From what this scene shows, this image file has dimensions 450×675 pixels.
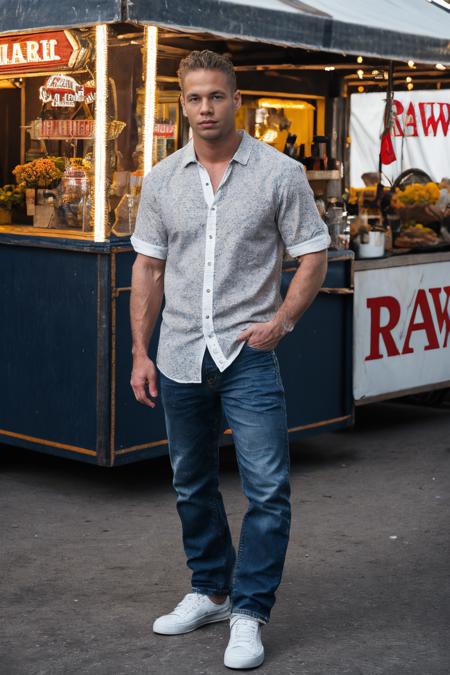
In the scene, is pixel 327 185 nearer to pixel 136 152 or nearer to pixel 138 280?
pixel 136 152

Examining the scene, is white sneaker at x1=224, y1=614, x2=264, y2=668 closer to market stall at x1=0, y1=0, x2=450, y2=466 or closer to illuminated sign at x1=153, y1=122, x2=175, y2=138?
market stall at x1=0, y1=0, x2=450, y2=466

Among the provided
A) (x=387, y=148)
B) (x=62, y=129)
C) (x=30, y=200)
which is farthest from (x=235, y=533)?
(x=387, y=148)

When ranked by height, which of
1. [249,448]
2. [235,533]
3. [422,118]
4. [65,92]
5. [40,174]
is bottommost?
[235,533]

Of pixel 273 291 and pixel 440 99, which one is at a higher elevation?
pixel 440 99

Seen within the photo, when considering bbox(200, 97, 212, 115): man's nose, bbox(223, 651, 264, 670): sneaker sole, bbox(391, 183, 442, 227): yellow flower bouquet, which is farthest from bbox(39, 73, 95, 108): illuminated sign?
bbox(391, 183, 442, 227): yellow flower bouquet

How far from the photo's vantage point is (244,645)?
424cm

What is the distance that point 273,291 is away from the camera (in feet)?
14.1

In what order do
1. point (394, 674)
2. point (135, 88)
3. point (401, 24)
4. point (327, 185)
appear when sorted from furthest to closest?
point (327, 185) → point (401, 24) → point (135, 88) → point (394, 674)

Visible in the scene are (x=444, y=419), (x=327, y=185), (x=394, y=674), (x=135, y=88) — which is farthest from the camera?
(x=327, y=185)

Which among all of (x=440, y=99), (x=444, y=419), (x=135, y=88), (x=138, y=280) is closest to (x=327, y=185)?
(x=440, y=99)

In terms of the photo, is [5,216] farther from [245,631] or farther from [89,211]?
[245,631]

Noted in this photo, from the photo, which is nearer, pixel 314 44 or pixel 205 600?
pixel 205 600

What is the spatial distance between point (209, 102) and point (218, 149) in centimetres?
16

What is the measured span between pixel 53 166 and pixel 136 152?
0.56 m
